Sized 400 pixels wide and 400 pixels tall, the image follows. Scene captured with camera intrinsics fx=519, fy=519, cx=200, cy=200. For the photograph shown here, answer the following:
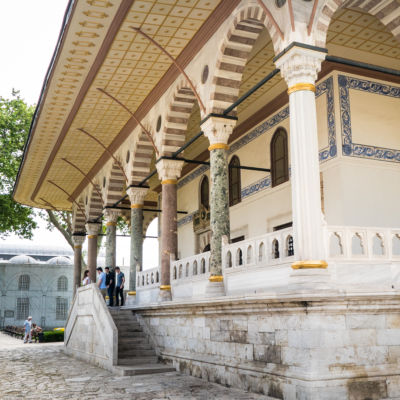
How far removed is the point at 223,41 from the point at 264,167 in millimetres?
3662

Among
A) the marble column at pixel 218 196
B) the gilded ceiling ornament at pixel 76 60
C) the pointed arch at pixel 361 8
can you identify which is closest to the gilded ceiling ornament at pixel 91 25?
the gilded ceiling ornament at pixel 76 60

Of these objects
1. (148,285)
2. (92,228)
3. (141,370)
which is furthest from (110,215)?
(141,370)

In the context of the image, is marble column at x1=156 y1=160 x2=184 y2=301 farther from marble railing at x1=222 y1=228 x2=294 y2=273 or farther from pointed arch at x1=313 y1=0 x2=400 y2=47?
pointed arch at x1=313 y1=0 x2=400 y2=47

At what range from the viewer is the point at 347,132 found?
325 inches

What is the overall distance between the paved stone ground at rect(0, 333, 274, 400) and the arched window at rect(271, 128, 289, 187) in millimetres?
4257

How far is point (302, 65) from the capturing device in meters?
5.59

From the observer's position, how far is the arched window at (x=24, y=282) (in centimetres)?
2955

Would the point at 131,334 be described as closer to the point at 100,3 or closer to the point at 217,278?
the point at 217,278

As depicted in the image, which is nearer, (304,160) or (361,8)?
(304,160)

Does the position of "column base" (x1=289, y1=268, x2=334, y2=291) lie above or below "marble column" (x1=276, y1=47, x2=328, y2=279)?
below

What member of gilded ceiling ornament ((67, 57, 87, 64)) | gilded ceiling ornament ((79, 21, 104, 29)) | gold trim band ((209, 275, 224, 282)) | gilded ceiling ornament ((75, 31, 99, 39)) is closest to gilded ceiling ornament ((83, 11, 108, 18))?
gilded ceiling ornament ((79, 21, 104, 29))

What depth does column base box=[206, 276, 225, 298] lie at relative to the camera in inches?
277

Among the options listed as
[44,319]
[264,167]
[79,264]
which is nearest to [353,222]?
[264,167]

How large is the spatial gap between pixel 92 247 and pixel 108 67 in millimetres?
7359
